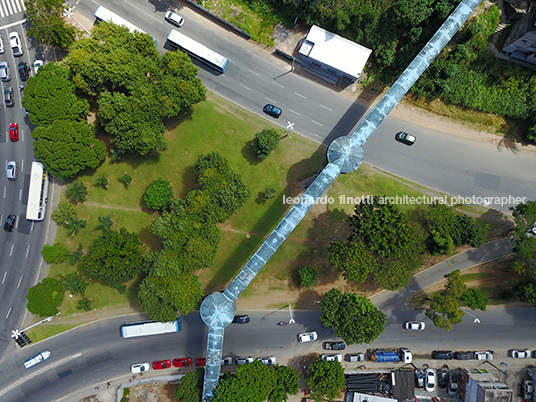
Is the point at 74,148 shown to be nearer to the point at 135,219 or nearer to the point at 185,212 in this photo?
the point at 135,219

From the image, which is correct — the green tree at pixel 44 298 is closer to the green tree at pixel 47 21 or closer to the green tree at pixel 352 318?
the green tree at pixel 47 21

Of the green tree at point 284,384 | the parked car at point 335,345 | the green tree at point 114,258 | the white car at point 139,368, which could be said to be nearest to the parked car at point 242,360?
the green tree at point 284,384

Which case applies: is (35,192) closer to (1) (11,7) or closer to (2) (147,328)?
(2) (147,328)

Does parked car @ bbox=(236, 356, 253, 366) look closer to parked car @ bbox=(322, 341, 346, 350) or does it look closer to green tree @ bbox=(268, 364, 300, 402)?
green tree @ bbox=(268, 364, 300, 402)

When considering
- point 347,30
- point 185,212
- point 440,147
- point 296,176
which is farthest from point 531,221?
point 185,212

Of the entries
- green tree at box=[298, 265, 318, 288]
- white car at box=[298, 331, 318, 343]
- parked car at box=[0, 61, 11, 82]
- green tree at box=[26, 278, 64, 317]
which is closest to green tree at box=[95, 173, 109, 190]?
green tree at box=[26, 278, 64, 317]

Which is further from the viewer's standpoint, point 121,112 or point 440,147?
point 440,147
